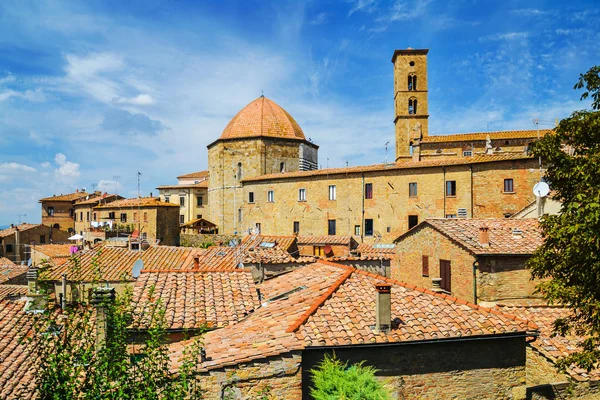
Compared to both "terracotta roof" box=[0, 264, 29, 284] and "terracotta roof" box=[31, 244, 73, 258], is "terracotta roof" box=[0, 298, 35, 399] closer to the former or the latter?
"terracotta roof" box=[0, 264, 29, 284]

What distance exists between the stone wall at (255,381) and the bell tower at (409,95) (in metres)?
48.5

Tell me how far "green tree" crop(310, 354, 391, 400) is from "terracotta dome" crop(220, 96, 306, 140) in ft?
139

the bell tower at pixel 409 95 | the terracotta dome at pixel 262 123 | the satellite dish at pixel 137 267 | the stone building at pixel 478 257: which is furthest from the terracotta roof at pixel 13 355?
the bell tower at pixel 409 95

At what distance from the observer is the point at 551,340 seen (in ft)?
39.6

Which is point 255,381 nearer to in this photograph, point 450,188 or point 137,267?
point 137,267

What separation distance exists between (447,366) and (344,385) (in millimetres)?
3176

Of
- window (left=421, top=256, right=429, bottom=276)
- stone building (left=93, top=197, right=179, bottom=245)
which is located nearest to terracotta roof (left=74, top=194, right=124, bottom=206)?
stone building (left=93, top=197, right=179, bottom=245)

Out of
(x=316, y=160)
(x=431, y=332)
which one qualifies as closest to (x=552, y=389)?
(x=431, y=332)

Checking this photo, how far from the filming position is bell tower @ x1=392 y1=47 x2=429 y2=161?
5428 centimetres

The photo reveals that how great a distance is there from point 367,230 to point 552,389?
88.3 ft

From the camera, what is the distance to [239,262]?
730 inches

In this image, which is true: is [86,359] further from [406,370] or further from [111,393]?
[406,370]

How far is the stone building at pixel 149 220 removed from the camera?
49750 millimetres

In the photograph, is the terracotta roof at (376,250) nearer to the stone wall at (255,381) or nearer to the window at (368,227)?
the window at (368,227)
